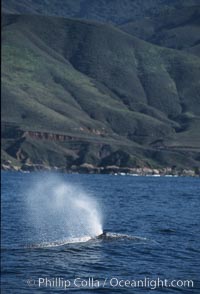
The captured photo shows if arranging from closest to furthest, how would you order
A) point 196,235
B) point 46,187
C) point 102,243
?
point 102,243 → point 196,235 → point 46,187

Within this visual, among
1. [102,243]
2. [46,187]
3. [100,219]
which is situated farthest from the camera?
[46,187]

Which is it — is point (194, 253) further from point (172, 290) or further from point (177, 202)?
point (177, 202)

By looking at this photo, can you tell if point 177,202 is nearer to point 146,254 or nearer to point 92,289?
point 146,254

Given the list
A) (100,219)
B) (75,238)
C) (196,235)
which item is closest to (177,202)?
(100,219)

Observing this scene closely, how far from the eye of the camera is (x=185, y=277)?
47.9 metres

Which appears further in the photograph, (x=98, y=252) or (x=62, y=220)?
(x=62, y=220)

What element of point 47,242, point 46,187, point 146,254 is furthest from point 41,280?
point 46,187

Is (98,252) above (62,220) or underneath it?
above

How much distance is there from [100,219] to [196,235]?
575 inches

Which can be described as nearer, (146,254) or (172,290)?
(172,290)

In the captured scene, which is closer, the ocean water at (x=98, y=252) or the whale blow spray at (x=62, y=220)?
the ocean water at (x=98, y=252)

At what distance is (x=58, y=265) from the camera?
49594mm

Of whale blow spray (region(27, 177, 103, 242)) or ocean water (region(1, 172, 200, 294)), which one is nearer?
ocean water (region(1, 172, 200, 294))

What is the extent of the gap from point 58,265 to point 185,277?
22.8ft
